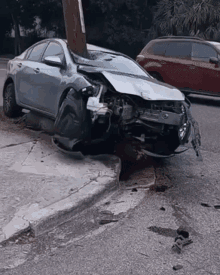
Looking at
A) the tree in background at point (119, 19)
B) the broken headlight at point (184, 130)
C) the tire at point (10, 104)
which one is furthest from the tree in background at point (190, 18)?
the broken headlight at point (184, 130)

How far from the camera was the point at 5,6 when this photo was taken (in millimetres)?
30797

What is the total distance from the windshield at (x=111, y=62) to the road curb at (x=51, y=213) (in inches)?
89.5

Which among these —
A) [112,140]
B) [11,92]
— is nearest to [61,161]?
[112,140]

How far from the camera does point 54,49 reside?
6.71m

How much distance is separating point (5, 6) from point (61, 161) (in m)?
28.7

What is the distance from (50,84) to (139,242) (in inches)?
138

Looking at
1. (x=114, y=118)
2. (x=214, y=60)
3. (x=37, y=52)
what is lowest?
(x=214, y=60)

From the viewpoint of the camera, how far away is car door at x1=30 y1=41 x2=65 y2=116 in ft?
19.6

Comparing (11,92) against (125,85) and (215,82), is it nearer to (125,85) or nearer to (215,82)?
(125,85)

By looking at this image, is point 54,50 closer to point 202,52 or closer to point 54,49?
point 54,49

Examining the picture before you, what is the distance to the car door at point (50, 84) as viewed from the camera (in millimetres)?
5988

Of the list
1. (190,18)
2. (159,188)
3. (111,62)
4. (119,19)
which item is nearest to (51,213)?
(159,188)

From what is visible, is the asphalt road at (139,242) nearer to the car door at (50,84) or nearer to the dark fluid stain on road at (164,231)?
the dark fluid stain on road at (164,231)

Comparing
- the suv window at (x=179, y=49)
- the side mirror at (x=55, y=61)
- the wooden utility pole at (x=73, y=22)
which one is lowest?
the suv window at (x=179, y=49)
